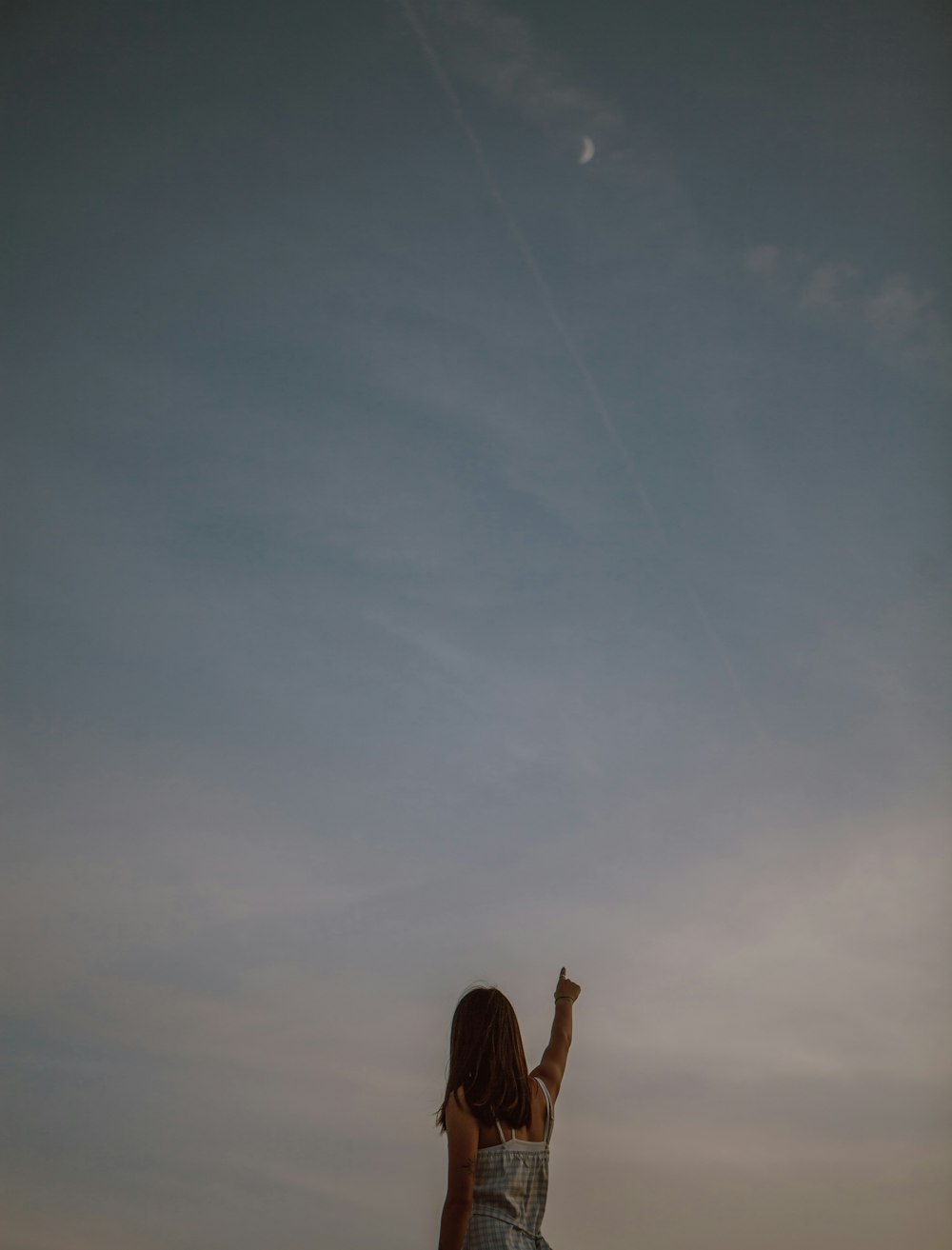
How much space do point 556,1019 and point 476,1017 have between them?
2.74 feet

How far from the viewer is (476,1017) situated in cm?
426

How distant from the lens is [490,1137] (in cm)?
421

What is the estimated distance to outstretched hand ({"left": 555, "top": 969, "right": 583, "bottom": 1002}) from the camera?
5.06 metres

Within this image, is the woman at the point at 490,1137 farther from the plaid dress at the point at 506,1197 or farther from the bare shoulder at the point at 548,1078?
the bare shoulder at the point at 548,1078

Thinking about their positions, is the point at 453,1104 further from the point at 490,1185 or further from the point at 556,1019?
the point at 556,1019

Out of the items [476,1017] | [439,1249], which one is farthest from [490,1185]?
[476,1017]

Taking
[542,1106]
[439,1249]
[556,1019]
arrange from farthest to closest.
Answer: [556,1019], [542,1106], [439,1249]

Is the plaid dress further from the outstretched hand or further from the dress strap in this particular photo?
the outstretched hand

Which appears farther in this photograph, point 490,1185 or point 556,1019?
point 556,1019

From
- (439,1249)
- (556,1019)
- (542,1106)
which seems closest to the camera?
(439,1249)

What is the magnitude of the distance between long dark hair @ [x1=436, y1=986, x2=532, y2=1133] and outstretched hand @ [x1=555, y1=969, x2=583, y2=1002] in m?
0.77

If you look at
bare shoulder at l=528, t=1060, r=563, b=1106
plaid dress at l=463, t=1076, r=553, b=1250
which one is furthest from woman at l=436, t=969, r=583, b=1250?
bare shoulder at l=528, t=1060, r=563, b=1106

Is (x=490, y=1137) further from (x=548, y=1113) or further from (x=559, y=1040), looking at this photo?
(x=559, y=1040)

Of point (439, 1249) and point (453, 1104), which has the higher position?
point (453, 1104)
